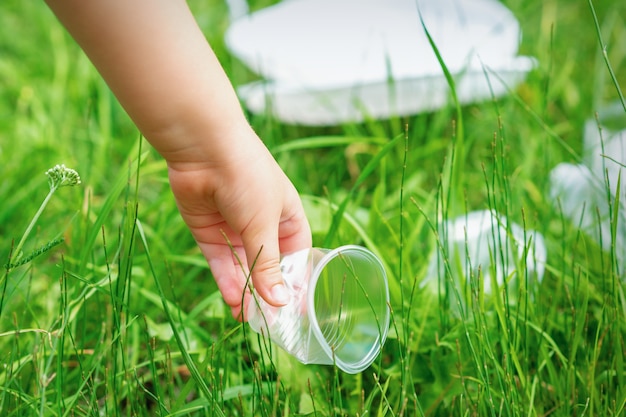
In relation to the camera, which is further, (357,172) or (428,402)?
(357,172)

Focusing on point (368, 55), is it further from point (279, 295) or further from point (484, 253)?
point (279, 295)

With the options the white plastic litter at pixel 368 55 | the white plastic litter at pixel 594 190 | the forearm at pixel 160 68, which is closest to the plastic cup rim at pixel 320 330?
the forearm at pixel 160 68

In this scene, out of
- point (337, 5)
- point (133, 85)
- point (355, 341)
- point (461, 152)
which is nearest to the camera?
point (133, 85)

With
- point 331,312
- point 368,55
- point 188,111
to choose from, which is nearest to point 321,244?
point 331,312

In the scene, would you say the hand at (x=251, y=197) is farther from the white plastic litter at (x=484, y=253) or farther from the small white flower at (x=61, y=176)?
the white plastic litter at (x=484, y=253)

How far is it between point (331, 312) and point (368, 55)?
927mm

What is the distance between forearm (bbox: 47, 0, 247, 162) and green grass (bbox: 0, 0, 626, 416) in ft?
0.41

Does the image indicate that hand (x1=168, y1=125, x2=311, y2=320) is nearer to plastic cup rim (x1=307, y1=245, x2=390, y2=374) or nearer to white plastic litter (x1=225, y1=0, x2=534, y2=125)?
plastic cup rim (x1=307, y1=245, x2=390, y2=374)

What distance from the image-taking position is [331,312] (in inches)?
31.5

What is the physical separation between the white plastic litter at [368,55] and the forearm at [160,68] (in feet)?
2.11

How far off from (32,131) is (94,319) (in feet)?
2.08

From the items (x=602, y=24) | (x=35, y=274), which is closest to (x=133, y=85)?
(x=35, y=274)

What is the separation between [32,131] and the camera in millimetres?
1474

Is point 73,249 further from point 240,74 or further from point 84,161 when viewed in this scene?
point 240,74
